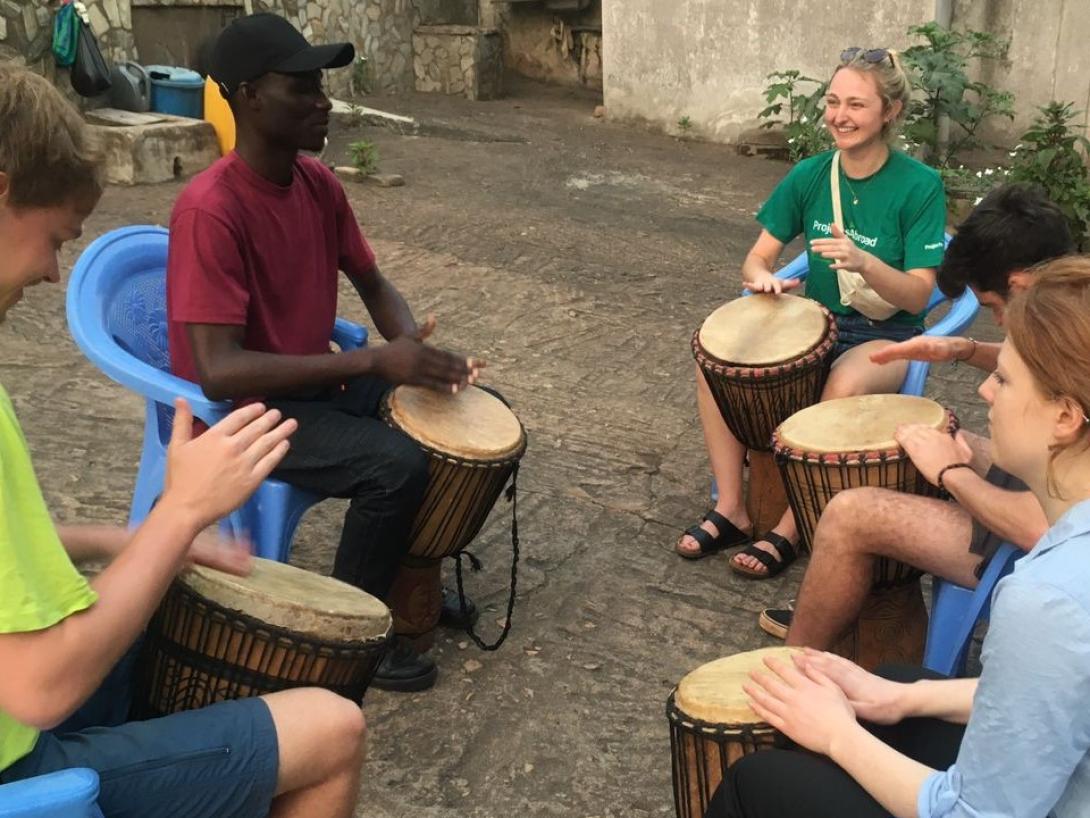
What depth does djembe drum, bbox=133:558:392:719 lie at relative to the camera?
7.18 ft

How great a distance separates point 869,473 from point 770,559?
2.69 feet

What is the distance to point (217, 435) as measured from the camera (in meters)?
1.95

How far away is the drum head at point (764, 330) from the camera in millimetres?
3598

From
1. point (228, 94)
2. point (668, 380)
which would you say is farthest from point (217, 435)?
point (668, 380)

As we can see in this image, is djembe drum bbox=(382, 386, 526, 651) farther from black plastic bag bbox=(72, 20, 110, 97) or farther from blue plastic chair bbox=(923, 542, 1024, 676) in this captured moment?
black plastic bag bbox=(72, 20, 110, 97)

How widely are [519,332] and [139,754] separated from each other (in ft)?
13.0

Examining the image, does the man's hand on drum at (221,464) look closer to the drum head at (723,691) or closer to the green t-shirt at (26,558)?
the green t-shirt at (26,558)

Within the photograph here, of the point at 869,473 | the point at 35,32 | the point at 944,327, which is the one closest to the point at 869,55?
the point at 944,327

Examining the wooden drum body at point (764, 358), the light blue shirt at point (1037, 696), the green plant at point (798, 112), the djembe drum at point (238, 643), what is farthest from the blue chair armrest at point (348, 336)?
the green plant at point (798, 112)

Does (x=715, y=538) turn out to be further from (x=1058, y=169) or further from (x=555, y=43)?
(x=555, y=43)

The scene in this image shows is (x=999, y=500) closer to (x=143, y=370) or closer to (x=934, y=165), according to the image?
(x=143, y=370)

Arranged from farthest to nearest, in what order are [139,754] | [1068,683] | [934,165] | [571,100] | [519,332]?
[571,100] → [934,165] → [519,332] → [139,754] → [1068,683]

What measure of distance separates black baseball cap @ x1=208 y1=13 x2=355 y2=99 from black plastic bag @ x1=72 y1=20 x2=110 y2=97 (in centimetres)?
556

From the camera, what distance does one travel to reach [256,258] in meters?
3.06
